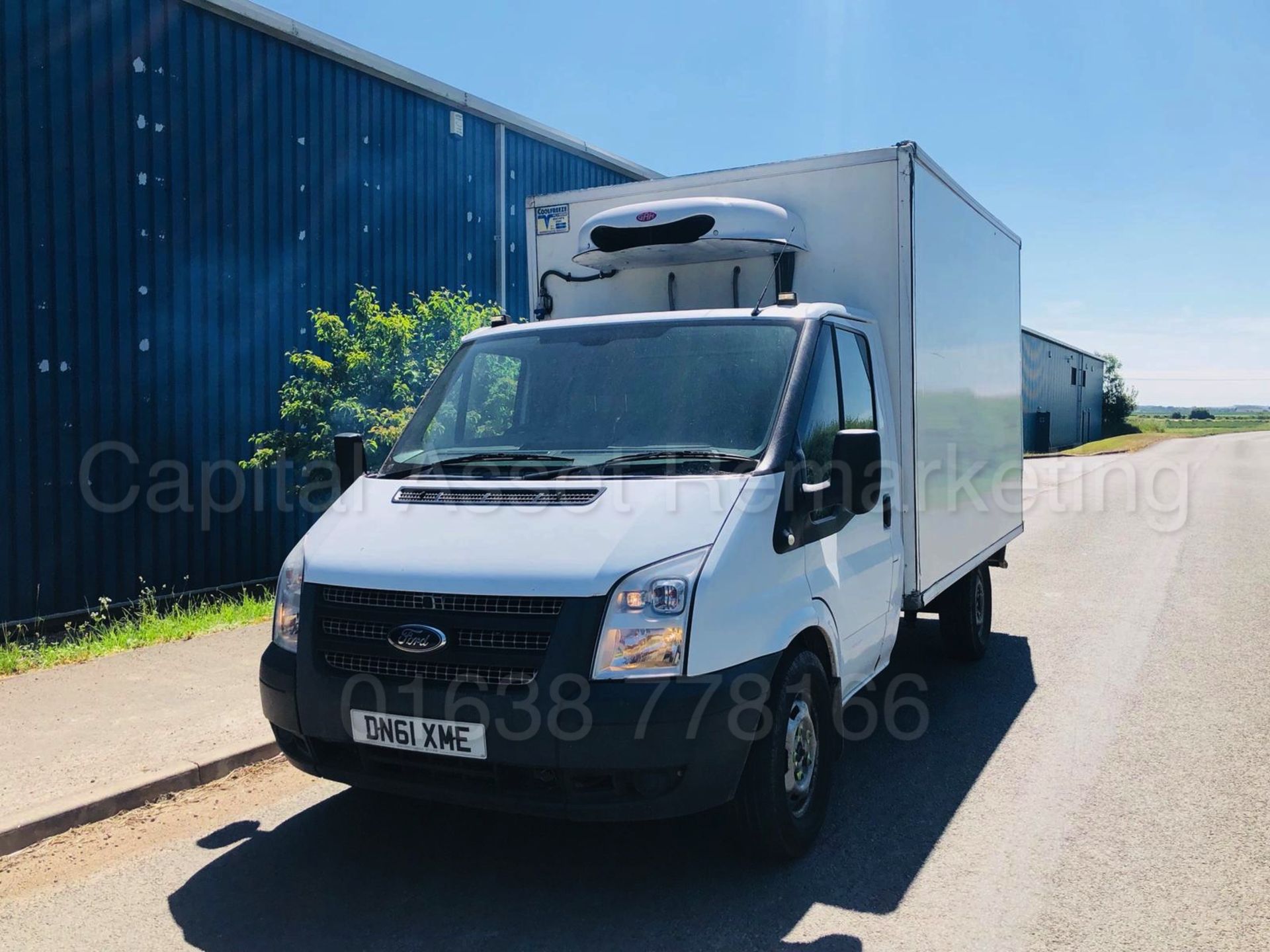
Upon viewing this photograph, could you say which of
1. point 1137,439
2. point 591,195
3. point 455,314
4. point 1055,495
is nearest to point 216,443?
point 455,314

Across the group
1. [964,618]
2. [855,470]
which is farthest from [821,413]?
[964,618]

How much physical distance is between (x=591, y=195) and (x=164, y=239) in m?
5.51

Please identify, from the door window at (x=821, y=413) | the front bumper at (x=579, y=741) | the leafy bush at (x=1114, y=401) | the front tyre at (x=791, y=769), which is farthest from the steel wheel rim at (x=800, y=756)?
the leafy bush at (x=1114, y=401)

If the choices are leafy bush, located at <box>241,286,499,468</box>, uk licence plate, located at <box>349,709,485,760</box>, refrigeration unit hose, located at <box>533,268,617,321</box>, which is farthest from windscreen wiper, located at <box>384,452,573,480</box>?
leafy bush, located at <box>241,286,499,468</box>

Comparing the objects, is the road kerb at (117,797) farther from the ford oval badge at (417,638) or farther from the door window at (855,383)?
the door window at (855,383)

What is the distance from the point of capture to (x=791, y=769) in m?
4.05

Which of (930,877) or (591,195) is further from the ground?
(591,195)

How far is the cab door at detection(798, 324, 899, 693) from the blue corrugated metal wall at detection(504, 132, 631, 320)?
9.27 m

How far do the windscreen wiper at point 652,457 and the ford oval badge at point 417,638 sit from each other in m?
0.82

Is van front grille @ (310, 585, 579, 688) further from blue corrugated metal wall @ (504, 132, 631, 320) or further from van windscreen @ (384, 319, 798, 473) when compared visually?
blue corrugated metal wall @ (504, 132, 631, 320)

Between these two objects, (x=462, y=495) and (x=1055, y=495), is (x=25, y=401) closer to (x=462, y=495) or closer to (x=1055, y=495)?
(x=462, y=495)

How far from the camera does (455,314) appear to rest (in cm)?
1005

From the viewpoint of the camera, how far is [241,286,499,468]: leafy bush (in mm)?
9680

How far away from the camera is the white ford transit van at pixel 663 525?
3504mm
